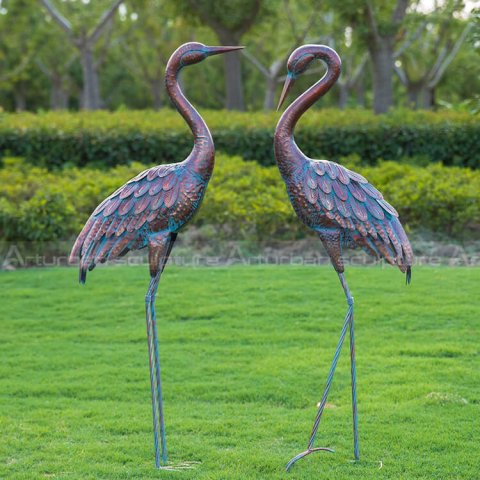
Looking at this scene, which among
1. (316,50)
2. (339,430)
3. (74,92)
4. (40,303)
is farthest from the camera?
(74,92)

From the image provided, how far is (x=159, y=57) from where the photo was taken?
31.8 m

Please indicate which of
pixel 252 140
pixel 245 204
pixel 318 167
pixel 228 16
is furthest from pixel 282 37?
pixel 318 167

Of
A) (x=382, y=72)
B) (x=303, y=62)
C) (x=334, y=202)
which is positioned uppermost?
(x=382, y=72)

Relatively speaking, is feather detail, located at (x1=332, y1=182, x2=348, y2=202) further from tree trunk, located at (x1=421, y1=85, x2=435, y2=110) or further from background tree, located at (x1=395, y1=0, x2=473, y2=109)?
tree trunk, located at (x1=421, y1=85, x2=435, y2=110)

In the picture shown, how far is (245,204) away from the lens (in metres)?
9.45

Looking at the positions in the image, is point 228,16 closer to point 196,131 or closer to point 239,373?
point 239,373

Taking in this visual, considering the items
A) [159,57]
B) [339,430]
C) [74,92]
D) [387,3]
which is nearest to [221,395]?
[339,430]

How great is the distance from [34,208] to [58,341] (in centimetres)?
257

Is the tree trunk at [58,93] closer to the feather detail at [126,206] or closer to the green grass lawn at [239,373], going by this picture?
the green grass lawn at [239,373]

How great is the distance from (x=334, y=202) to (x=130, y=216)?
115 centimetres

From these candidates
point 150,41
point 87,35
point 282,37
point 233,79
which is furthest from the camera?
point 150,41

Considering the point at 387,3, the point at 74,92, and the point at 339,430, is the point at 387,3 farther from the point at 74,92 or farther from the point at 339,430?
the point at 74,92

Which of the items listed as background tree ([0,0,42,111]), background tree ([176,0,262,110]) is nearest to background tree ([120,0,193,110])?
background tree ([0,0,42,111])

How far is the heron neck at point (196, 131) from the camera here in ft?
14.7
